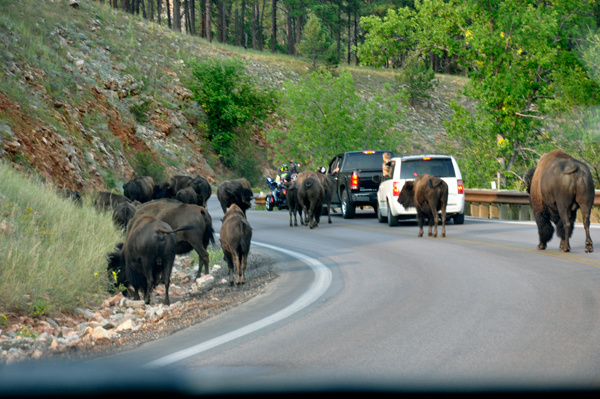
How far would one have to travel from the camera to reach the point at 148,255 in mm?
8914

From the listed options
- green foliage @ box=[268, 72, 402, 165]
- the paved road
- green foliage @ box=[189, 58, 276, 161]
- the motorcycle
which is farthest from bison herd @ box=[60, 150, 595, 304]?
green foliage @ box=[189, 58, 276, 161]

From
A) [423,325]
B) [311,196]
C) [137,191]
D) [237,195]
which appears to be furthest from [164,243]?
[311,196]

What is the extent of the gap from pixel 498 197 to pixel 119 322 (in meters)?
15.4

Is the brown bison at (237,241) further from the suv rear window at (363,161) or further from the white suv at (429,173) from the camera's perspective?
the suv rear window at (363,161)

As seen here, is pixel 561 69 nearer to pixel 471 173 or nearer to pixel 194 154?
pixel 471 173

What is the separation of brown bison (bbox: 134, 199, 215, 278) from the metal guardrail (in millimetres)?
11416

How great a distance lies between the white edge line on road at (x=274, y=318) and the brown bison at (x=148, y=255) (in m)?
1.86

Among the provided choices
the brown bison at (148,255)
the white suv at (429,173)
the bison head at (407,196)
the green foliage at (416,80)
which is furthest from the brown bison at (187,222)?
the green foliage at (416,80)

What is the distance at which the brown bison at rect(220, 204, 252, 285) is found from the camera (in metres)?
9.82

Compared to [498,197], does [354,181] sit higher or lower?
higher

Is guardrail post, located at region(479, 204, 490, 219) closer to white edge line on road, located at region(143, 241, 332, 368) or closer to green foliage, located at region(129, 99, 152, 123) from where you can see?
white edge line on road, located at region(143, 241, 332, 368)

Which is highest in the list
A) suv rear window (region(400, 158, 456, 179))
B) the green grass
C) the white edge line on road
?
suv rear window (region(400, 158, 456, 179))

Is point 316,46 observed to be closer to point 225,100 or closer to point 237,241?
point 225,100

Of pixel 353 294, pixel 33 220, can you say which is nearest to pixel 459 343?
pixel 353 294
